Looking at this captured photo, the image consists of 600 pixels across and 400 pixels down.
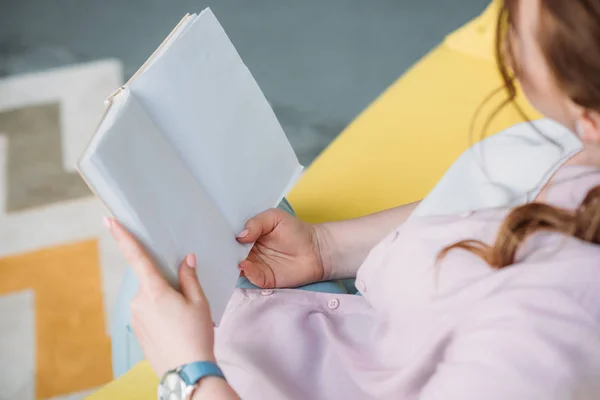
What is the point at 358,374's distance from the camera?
675 millimetres

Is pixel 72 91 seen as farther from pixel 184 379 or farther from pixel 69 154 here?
pixel 184 379

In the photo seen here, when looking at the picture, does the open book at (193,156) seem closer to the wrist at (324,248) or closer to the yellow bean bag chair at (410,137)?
the wrist at (324,248)

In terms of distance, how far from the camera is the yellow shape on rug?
1229 millimetres

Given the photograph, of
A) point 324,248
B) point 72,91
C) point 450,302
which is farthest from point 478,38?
point 72,91

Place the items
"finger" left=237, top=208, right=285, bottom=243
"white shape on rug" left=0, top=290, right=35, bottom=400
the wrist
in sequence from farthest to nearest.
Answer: "white shape on rug" left=0, top=290, right=35, bottom=400, the wrist, "finger" left=237, top=208, right=285, bottom=243

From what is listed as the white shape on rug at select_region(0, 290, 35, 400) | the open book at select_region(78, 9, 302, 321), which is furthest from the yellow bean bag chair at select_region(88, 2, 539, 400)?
the white shape on rug at select_region(0, 290, 35, 400)

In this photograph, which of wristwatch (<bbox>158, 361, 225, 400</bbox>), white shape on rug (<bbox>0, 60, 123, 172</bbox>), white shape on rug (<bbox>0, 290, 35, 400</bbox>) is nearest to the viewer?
wristwatch (<bbox>158, 361, 225, 400</bbox>)

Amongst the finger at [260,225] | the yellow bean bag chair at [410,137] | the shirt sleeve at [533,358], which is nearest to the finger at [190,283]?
the finger at [260,225]

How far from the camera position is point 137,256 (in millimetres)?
531

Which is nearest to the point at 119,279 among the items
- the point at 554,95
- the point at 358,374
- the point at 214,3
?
the point at 358,374

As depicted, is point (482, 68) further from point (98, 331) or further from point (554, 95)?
point (98, 331)

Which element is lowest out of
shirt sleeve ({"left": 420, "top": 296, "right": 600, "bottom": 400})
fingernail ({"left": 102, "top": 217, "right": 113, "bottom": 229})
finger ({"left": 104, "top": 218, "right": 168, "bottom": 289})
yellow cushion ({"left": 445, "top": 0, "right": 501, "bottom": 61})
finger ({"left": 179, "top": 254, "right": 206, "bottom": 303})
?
shirt sleeve ({"left": 420, "top": 296, "right": 600, "bottom": 400})

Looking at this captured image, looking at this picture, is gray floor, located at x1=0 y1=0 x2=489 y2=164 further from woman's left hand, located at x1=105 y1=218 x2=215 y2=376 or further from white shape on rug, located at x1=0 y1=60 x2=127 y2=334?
woman's left hand, located at x1=105 y1=218 x2=215 y2=376

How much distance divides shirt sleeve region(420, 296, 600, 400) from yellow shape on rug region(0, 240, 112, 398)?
0.91m
